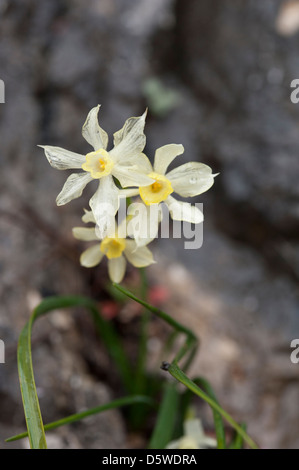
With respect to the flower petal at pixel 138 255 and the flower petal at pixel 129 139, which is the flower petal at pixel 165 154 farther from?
the flower petal at pixel 138 255

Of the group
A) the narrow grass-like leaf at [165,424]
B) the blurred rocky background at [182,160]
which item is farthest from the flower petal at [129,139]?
the blurred rocky background at [182,160]

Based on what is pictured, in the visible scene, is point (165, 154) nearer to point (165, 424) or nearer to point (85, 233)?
point (85, 233)

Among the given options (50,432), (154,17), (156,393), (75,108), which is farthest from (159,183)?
(154,17)

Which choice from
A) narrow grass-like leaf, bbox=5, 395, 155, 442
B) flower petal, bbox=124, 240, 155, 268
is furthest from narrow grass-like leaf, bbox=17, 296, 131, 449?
flower petal, bbox=124, 240, 155, 268

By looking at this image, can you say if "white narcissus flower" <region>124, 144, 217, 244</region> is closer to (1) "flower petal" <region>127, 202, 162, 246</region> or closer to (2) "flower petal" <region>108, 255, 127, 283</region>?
(1) "flower petal" <region>127, 202, 162, 246</region>

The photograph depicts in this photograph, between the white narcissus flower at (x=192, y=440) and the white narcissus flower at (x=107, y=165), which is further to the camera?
the white narcissus flower at (x=192, y=440)

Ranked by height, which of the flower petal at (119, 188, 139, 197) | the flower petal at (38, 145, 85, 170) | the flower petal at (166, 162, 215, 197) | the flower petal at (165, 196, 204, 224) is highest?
the flower petal at (38, 145, 85, 170)
